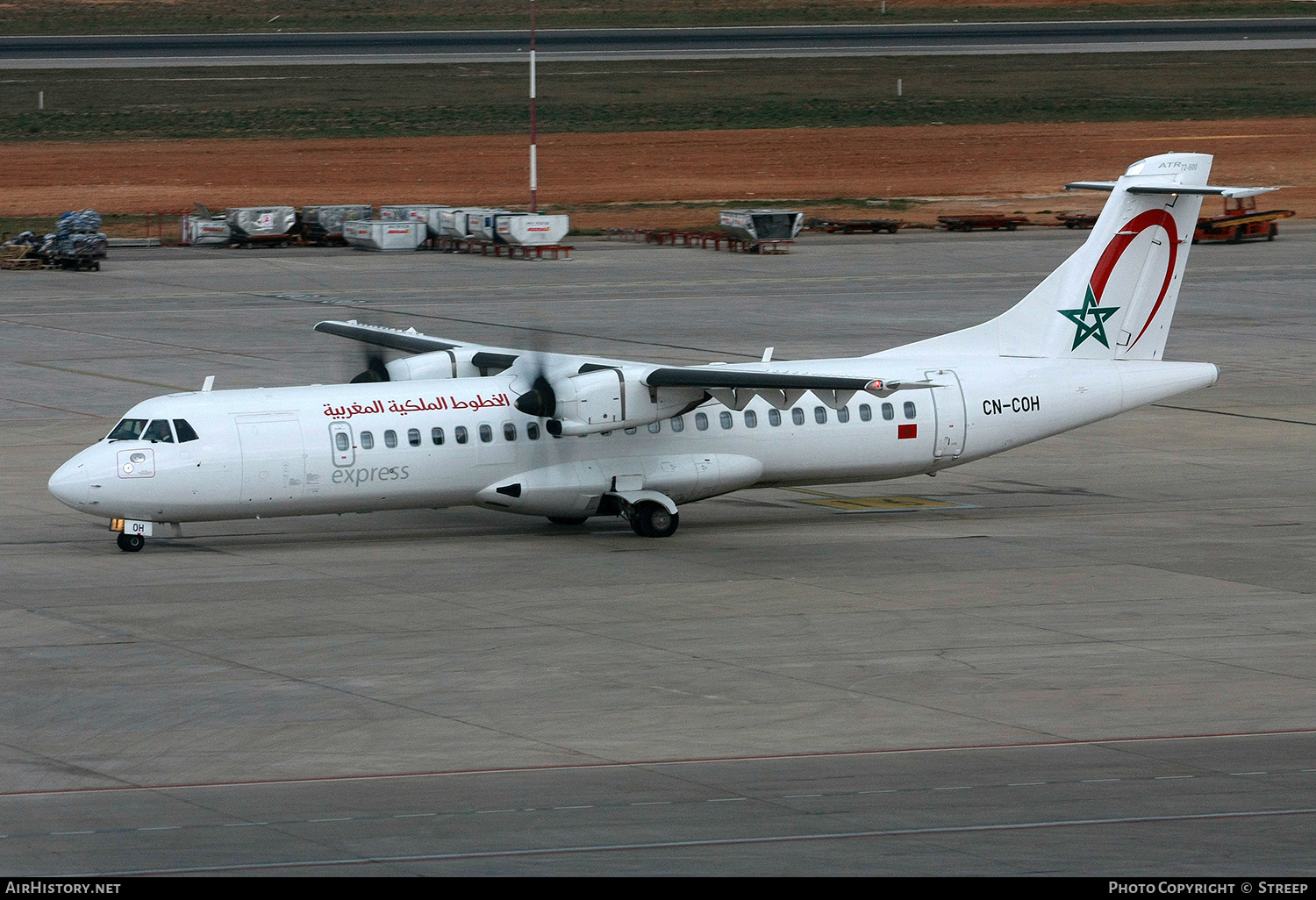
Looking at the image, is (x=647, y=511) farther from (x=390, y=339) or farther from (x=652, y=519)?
(x=390, y=339)

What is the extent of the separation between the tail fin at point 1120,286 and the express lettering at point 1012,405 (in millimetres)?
1056

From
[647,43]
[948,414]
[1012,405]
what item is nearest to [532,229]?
[1012,405]

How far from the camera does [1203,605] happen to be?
74.2 feet

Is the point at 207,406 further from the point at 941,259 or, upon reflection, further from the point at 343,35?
the point at 343,35

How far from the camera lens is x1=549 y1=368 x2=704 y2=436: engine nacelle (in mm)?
26375

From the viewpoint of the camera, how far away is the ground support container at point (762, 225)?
230 ft

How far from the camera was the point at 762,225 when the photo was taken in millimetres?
70188

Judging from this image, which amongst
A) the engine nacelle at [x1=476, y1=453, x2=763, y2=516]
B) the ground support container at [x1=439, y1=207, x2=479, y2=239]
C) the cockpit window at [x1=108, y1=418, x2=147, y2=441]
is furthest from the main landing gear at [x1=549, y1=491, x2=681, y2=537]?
the ground support container at [x1=439, y1=207, x2=479, y2=239]

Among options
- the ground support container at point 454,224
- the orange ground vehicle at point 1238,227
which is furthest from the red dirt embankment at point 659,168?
the orange ground vehicle at point 1238,227

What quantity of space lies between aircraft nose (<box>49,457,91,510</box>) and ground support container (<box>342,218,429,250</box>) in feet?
154

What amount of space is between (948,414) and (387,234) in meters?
46.3

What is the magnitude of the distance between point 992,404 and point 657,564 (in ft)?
23.6

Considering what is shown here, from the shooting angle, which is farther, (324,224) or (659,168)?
(659,168)

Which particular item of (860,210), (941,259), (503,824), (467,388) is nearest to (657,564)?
(467,388)
